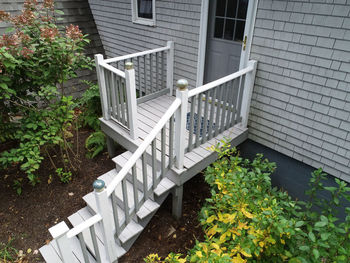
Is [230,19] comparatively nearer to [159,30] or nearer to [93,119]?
[159,30]

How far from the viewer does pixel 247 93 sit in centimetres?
365

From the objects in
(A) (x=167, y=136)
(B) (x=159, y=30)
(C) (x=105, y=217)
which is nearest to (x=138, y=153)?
(C) (x=105, y=217)

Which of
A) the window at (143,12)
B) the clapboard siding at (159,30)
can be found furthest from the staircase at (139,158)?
the window at (143,12)

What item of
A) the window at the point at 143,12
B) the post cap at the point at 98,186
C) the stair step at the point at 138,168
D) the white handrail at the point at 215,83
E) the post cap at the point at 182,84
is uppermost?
the window at the point at 143,12

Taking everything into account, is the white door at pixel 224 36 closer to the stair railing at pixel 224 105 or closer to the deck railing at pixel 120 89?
the stair railing at pixel 224 105

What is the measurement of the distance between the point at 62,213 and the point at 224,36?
347 cm

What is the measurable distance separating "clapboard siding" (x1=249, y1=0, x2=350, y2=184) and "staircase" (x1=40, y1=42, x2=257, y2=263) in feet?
1.02

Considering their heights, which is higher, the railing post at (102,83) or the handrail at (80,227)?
the railing post at (102,83)

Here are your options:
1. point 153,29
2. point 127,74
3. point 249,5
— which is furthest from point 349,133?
point 153,29

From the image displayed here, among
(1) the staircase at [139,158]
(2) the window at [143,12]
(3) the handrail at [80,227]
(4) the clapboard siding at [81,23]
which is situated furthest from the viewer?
(4) the clapboard siding at [81,23]

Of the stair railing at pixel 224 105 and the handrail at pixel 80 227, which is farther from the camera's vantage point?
the stair railing at pixel 224 105

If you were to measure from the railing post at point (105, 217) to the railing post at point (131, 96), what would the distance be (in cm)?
129

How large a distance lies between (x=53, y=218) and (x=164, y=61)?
3.19 m

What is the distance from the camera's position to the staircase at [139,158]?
2359mm
